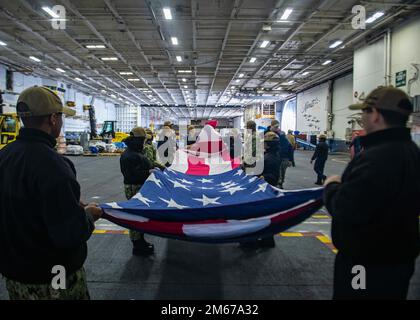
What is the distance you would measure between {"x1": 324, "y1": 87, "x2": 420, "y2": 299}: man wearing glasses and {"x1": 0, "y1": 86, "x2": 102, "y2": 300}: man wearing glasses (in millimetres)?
1589

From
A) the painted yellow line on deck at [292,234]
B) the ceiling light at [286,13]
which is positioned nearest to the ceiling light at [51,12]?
the ceiling light at [286,13]

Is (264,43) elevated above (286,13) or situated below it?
above

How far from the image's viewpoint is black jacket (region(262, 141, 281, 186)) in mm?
5215

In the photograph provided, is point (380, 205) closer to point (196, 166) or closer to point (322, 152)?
point (196, 166)

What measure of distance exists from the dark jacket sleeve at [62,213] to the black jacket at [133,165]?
2972 mm

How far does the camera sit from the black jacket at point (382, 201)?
1.76 metres

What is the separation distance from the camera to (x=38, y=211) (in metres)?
1.75

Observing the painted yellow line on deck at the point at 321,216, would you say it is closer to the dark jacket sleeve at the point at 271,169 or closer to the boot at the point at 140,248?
the dark jacket sleeve at the point at 271,169

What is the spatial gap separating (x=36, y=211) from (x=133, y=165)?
9.97ft

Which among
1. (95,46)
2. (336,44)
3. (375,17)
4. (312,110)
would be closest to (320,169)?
(375,17)

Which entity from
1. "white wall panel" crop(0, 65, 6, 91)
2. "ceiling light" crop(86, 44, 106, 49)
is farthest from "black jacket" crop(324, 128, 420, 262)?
"white wall panel" crop(0, 65, 6, 91)
